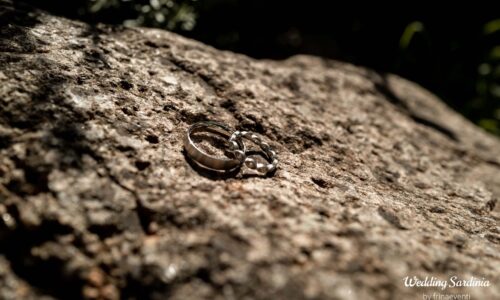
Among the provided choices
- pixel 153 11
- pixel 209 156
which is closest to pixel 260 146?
pixel 209 156

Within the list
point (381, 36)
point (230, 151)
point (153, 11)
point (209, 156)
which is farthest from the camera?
point (381, 36)

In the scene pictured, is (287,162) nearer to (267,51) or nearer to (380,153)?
(380,153)

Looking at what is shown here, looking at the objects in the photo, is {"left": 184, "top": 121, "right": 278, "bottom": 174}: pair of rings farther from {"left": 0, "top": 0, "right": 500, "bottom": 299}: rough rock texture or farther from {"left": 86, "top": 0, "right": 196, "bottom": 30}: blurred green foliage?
{"left": 86, "top": 0, "right": 196, "bottom": 30}: blurred green foliage

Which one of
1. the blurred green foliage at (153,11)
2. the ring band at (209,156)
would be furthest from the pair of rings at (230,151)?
the blurred green foliage at (153,11)

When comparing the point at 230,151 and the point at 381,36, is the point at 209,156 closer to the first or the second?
the point at 230,151

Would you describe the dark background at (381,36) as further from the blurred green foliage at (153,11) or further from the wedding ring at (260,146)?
the wedding ring at (260,146)

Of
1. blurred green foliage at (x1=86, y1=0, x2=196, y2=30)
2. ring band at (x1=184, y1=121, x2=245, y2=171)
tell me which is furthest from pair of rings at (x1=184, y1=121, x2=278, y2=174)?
blurred green foliage at (x1=86, y1=0, x2=196, y2=30)
